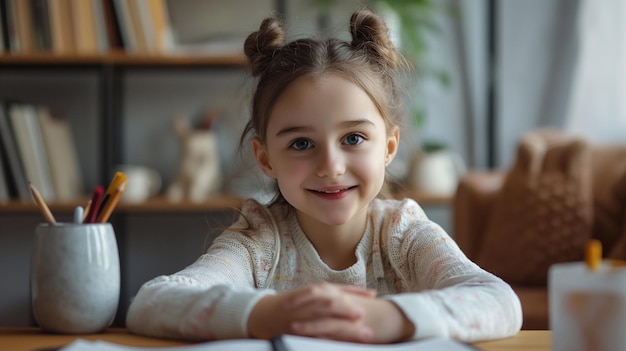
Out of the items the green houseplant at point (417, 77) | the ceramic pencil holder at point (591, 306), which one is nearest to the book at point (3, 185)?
the green houseplant at point (417, 77)

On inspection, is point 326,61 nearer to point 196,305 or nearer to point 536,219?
point 196,305

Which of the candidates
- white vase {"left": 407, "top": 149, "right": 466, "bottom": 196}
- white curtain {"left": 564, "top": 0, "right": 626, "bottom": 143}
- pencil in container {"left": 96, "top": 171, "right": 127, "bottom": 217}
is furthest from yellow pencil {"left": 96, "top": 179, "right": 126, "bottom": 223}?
white curtain {"left": 564, "top": 0, "right": 626, "bottom": 143}

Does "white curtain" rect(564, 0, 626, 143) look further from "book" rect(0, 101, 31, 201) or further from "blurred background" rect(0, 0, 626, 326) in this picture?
"book" rect(0, 101, 31, 201)

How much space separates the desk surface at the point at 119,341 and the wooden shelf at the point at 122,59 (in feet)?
5.70

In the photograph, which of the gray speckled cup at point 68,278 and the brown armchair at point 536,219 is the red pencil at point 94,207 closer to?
the gray speckled cup at point 68,278

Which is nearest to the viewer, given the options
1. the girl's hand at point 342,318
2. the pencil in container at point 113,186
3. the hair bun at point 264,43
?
the girl's hand at point 342,318

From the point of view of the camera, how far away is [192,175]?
265cm

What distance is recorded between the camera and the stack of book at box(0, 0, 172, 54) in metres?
2.48

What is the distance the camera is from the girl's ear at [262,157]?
1.26 m

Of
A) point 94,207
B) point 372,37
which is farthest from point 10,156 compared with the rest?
point 94,207

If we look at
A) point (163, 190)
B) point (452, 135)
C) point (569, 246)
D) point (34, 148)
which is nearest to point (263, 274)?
point (569, 246)

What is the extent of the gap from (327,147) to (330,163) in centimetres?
2

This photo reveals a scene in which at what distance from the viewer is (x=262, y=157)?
49.8 inches

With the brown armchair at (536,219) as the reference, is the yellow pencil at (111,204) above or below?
above
